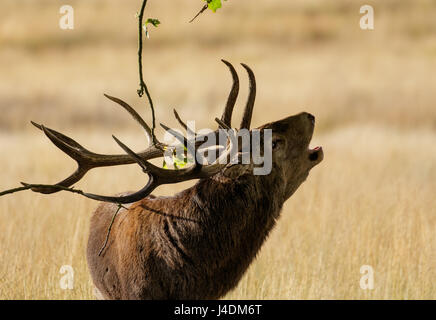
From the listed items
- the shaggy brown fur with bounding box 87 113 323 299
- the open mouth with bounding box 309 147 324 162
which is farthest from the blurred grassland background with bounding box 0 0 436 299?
the open mouth with bounding box 309 147 324 162

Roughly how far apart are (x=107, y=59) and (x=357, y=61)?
9.40 m

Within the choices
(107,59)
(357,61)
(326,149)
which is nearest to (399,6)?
(357,61)

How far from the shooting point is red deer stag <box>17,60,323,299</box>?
4.34 metres

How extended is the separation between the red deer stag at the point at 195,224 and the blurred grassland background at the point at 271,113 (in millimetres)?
1660

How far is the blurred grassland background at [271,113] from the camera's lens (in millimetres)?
6828

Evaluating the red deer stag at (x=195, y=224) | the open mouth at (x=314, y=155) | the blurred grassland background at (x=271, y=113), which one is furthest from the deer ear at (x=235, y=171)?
the blurred grassland background at (x=271, y=113)

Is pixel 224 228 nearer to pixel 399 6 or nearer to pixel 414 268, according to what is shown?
pixel 414 268

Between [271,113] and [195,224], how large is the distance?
55.4 ft

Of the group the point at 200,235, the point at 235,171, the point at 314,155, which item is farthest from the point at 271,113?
the point at 200,235

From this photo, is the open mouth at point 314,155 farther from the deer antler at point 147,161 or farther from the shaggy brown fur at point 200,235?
the deer antler at point 147,161

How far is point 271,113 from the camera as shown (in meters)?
21.2

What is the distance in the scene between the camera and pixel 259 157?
453 cm

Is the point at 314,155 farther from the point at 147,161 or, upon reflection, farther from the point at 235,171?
the point at 147,161

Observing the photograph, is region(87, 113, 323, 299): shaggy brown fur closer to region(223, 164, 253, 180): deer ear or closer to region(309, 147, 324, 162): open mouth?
region(223, 164, 253, 180): deer ear
